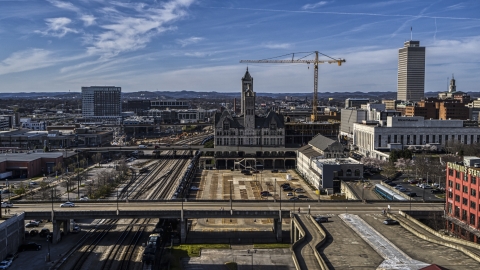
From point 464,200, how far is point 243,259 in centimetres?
1634

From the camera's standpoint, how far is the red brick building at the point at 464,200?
32.9 m

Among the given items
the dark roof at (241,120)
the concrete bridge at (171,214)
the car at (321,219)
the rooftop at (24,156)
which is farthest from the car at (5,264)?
the dark roof at (241,120)

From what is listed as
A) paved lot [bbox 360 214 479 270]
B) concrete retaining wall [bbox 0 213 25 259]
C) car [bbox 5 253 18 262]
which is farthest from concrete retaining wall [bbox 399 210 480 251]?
concrete retaining wall [bbox 0 213 25 259]

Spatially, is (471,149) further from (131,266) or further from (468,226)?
(131,266)

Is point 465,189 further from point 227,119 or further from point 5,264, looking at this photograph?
point 227,119

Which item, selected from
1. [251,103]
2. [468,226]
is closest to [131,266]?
[468,226]

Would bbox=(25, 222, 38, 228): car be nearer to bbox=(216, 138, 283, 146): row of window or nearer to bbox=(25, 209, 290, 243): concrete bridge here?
bbox=(25, 209, 290, 243): concrete bridge

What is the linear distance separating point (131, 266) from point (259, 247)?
918 centimetres

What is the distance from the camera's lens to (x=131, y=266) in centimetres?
3203

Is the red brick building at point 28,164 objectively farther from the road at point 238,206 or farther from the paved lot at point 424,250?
the paved lot at point 424,250

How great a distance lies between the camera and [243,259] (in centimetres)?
3272

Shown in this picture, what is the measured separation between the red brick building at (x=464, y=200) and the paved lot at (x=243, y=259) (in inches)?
481

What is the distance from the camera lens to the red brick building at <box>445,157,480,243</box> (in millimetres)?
32903

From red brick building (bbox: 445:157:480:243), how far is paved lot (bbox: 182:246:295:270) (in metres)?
12.2
